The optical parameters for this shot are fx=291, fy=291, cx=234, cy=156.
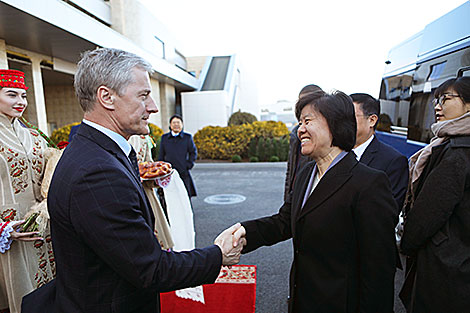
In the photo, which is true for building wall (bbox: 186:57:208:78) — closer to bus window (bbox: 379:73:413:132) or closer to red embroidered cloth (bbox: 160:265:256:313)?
bus window (bbox: 379:73:413:132)

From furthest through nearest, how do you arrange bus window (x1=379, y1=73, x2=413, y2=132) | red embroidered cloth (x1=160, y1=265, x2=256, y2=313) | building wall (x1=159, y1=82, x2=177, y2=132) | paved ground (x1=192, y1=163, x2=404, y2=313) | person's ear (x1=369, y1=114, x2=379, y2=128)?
building wall (x1=159, y1=82, x2=177, y2=132) → bus window (x1=379, y1=73, x2=413, y2=132) → paved ground (x1=192, y1=163, x2=404, y2=313) → red embroidered cloth (x1=160, y1=265, x2=256, y2=313) → person's ear (x1=369, y1=114, x2=379, y2=128)

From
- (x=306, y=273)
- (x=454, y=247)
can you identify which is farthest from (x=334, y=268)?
(x=454, y=247)

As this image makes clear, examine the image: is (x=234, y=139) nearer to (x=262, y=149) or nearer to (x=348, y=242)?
(x=262, y=149)

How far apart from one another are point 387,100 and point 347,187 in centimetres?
607

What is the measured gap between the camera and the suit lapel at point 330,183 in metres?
1.67

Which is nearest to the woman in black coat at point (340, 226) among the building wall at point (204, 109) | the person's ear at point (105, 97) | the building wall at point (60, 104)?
the person's ear at point (105, 97)

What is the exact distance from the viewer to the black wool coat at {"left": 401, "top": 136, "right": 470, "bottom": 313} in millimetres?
1845

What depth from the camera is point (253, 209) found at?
268 inches

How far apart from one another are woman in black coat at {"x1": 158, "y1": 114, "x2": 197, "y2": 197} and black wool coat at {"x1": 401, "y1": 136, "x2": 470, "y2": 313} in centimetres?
471

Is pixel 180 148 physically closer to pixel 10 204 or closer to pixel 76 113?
pixel 10 204

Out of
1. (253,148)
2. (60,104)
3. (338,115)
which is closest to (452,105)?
(338,115)

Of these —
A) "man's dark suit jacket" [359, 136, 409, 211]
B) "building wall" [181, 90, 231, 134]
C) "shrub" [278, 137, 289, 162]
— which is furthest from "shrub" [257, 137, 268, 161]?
"man's dark suit jacket" [359, 136, 409, 211]

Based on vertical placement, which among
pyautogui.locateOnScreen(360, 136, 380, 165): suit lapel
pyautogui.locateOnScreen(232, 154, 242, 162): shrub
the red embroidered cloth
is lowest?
the red embroidered cloth

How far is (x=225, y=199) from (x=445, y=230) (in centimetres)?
609
